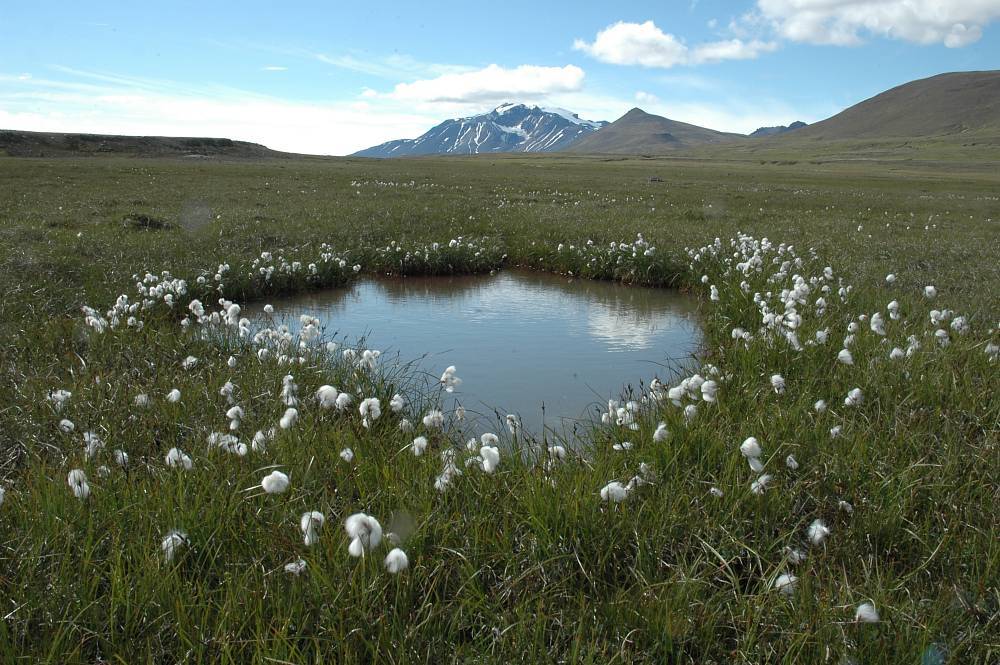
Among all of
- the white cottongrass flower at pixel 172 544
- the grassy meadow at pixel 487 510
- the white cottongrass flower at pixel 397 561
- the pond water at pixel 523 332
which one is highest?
the white cottongrass flower at pixel 397 561

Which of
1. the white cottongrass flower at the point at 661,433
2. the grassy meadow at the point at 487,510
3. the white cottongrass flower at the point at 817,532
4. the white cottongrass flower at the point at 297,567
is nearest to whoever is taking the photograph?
A: the grassy meadow at the point at 487,510

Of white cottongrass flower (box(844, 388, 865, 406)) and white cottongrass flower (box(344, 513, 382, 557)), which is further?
white cottongrass flower (box(844, 388, 865, 406))

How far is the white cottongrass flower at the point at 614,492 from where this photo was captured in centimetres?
319

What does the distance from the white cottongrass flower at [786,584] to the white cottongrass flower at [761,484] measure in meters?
0.63

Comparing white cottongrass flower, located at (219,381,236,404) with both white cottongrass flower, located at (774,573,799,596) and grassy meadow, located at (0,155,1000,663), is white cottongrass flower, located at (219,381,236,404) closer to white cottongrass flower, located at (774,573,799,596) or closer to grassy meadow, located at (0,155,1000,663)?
grassy meadow, located at (0,155,1000,663)

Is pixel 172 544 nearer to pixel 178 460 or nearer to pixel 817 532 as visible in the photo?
pixel 178 460

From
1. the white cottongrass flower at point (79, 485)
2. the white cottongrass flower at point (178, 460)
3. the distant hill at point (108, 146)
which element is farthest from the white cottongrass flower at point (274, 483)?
the distant hill at point (108, 146)

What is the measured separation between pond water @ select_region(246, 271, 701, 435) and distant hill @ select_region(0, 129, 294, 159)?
5523 cm

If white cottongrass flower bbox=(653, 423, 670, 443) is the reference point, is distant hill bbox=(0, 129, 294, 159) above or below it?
above

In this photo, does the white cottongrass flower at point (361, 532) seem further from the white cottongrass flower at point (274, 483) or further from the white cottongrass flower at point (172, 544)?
the white cottongrass flower at point (172, 544)

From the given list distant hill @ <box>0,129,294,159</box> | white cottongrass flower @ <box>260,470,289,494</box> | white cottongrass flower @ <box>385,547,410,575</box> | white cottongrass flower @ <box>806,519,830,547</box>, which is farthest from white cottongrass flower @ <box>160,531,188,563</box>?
distant hill @ <box>0,129,294,159</box>

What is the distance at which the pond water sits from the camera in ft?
22.7

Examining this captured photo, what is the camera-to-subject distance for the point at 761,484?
11.3 ft

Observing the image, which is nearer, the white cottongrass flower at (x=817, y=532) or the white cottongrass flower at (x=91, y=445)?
the white cottongrass flower at (x=817, y=532)
